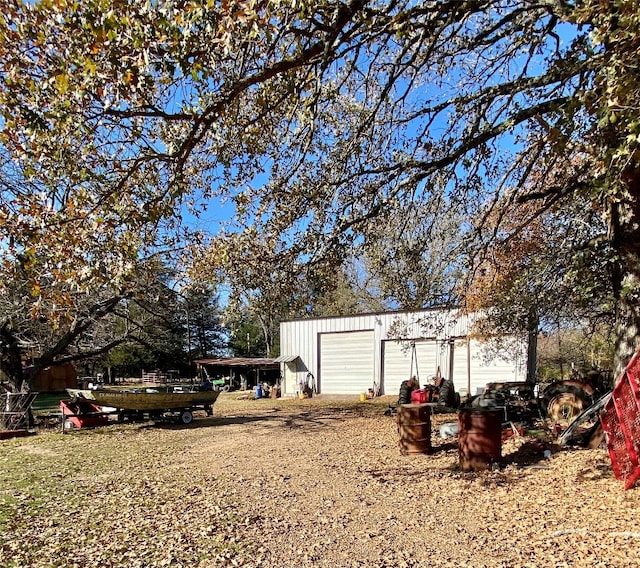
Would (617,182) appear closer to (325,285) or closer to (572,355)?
(325,285)

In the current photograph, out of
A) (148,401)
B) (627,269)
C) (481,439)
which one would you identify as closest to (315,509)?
(481,439)

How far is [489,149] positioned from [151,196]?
18.9ft

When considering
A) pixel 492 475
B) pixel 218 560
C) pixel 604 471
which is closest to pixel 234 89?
pixel 218 560

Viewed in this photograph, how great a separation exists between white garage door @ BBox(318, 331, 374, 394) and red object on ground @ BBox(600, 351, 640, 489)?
52.4 feet

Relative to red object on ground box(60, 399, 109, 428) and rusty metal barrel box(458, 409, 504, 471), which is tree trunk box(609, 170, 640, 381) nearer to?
rusty metal barrel box(458, 409, 504, 471)

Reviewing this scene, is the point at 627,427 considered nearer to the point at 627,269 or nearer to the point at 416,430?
the point at 627,269

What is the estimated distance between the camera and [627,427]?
611cm

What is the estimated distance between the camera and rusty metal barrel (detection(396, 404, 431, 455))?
8.94m

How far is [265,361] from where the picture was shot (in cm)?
3114

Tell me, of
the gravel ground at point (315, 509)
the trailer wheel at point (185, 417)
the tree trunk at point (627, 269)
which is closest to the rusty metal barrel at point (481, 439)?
the gravel ground at point (315, 509)

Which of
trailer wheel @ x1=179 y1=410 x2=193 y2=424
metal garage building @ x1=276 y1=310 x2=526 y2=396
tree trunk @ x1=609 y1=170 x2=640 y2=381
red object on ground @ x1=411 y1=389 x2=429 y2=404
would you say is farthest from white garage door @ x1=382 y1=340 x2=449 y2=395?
tree trunk @ x1=609 y1=170 x2=640 y2=381

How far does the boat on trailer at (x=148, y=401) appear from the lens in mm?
14344

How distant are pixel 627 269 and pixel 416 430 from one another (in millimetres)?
4160

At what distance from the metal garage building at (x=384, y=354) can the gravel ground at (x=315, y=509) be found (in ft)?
31.4
